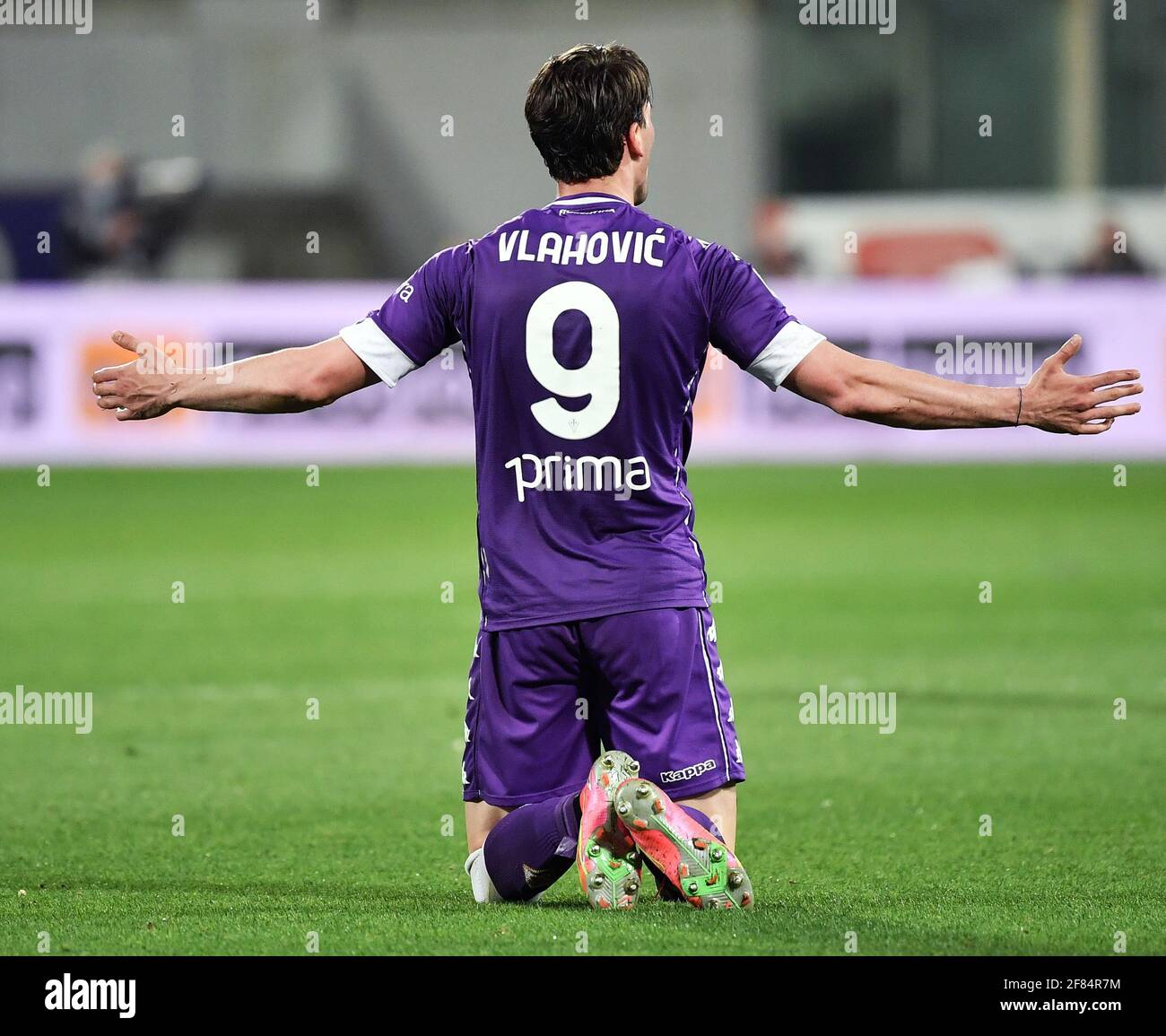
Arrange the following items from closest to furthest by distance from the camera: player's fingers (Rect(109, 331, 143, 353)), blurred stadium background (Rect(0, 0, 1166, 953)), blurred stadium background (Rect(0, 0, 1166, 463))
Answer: player's fingers (Rect(109, 331, 143, 353)) → blurred stadium background (Rect(0, 0, 1166, 953)) → blurred stadium background (Rect(0, 0, 1166, 463))

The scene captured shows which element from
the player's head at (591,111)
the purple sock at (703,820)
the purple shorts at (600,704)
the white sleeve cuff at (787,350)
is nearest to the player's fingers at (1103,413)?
the white sleeve cuff at (787,350)

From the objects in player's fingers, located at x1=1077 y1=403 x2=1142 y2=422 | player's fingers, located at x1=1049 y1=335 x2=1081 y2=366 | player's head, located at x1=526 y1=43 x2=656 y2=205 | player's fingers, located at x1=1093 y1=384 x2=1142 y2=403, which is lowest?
player's fingers, located at x1=1077 y1=403 x2=1142 y2=422

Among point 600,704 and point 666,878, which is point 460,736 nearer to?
point 600,704

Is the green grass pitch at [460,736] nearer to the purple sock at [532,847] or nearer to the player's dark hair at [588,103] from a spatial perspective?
the purple sock at [532,847]

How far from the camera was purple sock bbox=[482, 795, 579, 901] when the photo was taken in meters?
4.61

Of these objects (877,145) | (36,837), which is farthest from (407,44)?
(36,837)

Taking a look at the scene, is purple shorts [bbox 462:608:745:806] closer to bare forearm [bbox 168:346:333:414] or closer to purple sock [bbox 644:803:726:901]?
purple sock [bbox 644:803:726:901]

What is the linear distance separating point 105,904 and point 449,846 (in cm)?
124

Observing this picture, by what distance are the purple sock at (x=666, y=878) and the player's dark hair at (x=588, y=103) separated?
1.53 m

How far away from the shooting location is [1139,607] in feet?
38.5

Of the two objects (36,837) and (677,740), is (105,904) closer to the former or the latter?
(36,837)

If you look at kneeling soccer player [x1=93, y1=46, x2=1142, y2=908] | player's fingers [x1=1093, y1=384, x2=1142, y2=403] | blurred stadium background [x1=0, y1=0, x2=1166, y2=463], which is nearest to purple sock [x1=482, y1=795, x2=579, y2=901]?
kneeling soccer player [x1=93, y1=46, x2=1142, y2=908]

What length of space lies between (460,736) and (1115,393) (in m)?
4.39
